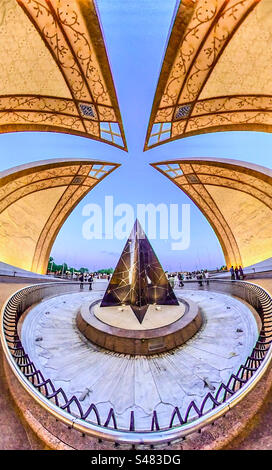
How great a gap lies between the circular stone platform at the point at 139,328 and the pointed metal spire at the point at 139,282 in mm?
459

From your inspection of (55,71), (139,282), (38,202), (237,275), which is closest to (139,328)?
(139,282)

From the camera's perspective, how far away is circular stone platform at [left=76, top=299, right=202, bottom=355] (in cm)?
360

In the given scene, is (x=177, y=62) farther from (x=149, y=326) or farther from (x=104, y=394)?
(x=104, y=394)

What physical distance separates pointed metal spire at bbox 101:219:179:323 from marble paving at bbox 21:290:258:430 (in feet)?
4.55

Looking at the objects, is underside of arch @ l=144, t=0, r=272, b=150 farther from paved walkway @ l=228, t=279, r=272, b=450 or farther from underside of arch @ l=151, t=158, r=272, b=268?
paved walkway @ l=228, t=279, r=272, b=450

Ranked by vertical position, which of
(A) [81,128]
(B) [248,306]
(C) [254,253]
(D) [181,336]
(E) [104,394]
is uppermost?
(A) [81,128]

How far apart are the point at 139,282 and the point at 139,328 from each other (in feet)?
5.01

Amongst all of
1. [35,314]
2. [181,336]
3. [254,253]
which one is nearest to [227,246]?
[254,253]

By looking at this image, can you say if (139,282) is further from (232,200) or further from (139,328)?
(232,200)

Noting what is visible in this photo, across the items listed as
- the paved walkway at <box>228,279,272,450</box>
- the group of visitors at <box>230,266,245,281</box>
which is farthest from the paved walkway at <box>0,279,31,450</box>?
the group of visitors at <box>230,266,245,281</box>

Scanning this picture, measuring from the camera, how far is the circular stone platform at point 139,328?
360 centimetres

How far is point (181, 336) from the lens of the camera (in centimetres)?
391

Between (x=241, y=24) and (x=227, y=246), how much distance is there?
11.3 metres

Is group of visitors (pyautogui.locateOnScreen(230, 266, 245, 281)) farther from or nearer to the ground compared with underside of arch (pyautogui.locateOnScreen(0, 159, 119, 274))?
nearer to the ground
